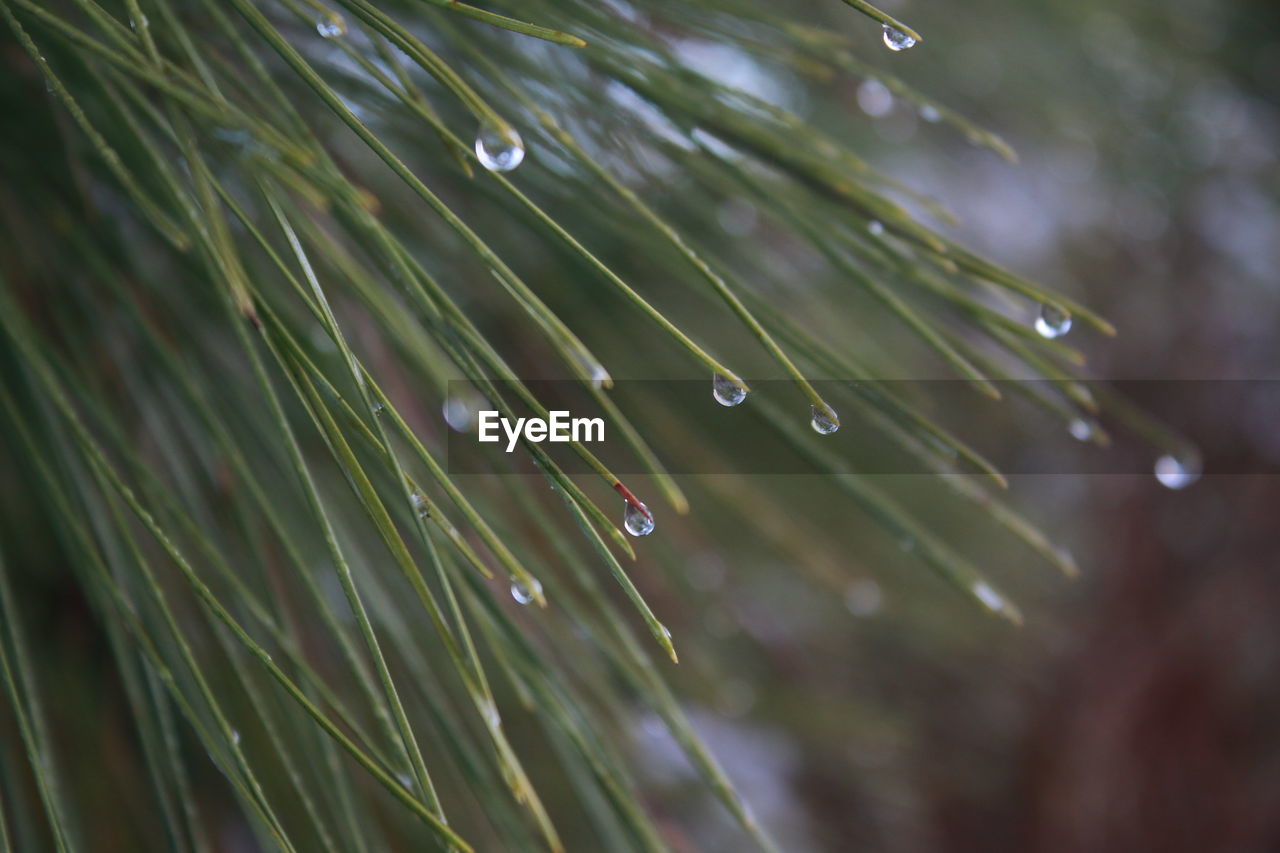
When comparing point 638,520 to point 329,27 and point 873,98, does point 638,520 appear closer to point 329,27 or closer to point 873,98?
point 329,27

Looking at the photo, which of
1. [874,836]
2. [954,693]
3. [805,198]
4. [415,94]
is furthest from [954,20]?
[874,836]

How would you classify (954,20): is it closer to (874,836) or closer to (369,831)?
(369,831)

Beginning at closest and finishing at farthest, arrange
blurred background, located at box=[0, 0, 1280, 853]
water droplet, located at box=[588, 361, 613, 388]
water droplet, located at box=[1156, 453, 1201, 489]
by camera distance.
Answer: water droplet, located at box=[588, 361, 613, 388] → water droplet, located at box=[1156, 453, 1201, 489] → blurred background, located at box=[0, 0, 1280, 853]

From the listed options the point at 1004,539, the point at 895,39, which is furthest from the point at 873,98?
the point at 1004,539

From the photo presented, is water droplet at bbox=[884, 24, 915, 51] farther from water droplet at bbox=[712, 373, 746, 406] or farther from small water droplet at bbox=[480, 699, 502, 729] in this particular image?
small water droplet at bbox=[480, 699, 502, 729]

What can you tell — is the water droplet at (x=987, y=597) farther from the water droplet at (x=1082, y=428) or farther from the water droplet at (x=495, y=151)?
the water droplet at (x=495, y=151)

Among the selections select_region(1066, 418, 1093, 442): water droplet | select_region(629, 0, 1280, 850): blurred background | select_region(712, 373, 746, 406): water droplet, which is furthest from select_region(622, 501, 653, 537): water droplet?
select_region(629, 0, 1280, 850): blurred background

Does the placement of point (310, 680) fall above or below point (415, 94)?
below
